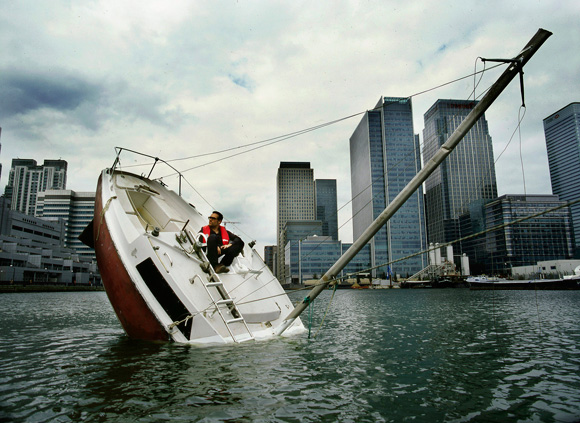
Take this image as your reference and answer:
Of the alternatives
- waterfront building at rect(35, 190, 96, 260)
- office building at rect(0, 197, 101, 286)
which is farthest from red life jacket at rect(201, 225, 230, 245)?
waterfront building at rect(35, 190, 96, 260)

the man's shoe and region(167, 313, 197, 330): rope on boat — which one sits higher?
the man's shoe

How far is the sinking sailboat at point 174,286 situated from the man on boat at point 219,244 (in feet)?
0.79

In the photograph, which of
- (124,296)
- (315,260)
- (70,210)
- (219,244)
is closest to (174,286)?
(124,296)

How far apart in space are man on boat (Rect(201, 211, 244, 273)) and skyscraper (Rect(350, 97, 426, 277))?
475ft

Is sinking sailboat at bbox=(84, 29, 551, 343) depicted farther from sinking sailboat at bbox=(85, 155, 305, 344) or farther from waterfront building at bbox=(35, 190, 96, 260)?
waterfront building at bbox=(35, 190, 96, 260)

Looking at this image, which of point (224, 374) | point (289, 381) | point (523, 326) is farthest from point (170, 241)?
point (523, 326)

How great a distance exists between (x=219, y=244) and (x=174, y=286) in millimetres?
1964

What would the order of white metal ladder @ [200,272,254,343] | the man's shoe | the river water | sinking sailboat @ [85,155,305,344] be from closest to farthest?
the river water → sinking sailboat @ [85,155,305,344] → white metal ladder @ [200,272,254,343] → the man's shoe

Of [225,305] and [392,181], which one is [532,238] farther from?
[225,305]

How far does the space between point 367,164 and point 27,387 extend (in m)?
187

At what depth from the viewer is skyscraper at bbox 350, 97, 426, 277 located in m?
161

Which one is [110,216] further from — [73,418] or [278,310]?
[73,418]

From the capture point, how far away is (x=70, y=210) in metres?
142

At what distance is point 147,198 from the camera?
501 inches
